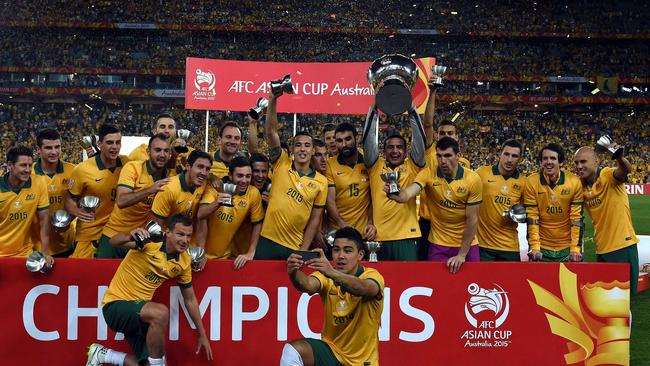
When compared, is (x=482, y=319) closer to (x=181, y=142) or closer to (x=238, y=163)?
(x=238, y=163)

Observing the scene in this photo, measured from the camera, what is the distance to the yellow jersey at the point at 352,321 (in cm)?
512

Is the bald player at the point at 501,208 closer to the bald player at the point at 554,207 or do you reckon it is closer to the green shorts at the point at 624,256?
→ the bald player at the point at 554,207

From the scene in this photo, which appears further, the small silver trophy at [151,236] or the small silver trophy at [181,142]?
the small silver trophy at [181,142]

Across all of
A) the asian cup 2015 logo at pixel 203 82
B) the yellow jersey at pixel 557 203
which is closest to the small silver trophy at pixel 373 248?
the yellow jersey at pixel 557 203

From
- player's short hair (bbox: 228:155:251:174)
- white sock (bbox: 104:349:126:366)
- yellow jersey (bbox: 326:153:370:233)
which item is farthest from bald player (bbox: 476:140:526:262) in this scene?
white sock (bbox: 104:349:126:366)

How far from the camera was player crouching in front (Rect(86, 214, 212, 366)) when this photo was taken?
5732 mm

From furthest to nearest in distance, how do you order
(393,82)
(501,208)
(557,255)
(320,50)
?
(320,50) → (557,255) → (501,208) → (393,82)

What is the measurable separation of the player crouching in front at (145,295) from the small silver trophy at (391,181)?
1.70 m

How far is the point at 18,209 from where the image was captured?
6.75 m

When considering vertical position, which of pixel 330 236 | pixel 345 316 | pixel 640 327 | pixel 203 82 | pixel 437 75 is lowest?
pixel 640 327

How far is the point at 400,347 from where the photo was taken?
6.46 meters

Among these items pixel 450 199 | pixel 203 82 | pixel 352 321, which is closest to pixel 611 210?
pixel 450 199

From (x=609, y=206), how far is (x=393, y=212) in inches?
90.3

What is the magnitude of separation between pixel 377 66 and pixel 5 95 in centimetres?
4342
